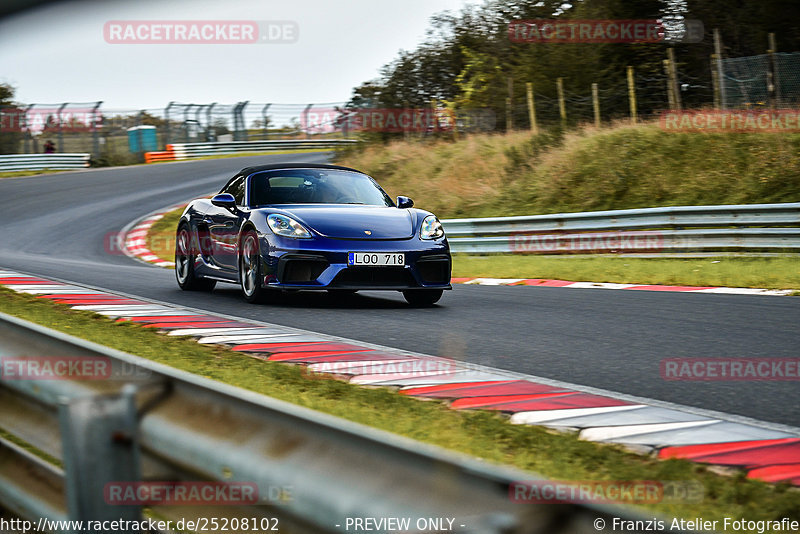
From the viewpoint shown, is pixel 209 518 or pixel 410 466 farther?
pixel 209 518

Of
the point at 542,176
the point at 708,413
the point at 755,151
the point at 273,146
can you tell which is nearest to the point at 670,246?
the point at 755,151

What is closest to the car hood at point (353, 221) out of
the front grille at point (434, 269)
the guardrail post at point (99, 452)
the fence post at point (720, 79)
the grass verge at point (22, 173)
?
the front grille at point (434, 269)

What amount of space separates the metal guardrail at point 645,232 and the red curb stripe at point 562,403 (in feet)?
32.7

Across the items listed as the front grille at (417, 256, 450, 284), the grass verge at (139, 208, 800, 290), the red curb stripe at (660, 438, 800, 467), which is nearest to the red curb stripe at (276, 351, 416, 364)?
the red curb stripe at (660, 438, 800, 467)

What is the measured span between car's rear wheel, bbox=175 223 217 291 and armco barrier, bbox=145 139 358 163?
2988 centimetres

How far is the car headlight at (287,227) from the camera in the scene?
857cm

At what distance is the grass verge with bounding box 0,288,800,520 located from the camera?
3035 mm

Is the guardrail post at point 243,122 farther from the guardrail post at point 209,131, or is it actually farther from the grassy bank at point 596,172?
the grassy bank at point 596,172

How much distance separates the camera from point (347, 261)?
842 centimetres

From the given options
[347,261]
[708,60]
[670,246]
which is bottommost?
[670,246]

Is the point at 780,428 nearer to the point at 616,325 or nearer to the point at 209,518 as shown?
the point at 209,518

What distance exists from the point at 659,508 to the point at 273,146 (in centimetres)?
4693

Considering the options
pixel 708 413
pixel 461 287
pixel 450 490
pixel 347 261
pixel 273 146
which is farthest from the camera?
pixel 273 146

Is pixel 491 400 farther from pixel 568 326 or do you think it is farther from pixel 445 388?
pixel 568 326
